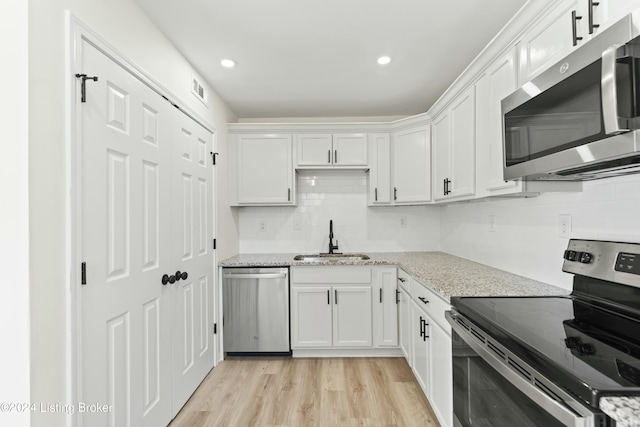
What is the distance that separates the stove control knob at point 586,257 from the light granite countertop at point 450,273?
0.26 metres

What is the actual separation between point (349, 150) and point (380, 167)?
0.36m

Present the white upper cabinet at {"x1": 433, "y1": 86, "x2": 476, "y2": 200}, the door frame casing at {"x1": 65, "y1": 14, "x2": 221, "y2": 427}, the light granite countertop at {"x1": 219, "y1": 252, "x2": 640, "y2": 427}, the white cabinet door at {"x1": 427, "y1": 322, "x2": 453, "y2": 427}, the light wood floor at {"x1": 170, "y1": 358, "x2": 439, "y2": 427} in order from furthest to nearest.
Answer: the white upper cabinet at {"x1": 433, "y1": 86, "x2": 476, "y2": 200}
the light wood floor at {"x1": 170, "y1": 358, "x2": 439, "y2": 427}
the white cabinet door at {"x1": 427, "y1": 322, "x2": 453, "y2": 427}
the door frame casing at {"x1": 65, "y1": 14, "x2": 221, "y2": 427}
the light granite countertop at {"x1": 219, "y1": 252, "x2": 640, "y2": 427}

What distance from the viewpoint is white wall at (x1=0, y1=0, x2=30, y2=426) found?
1.04 m

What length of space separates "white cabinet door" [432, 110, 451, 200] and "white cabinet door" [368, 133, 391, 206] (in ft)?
1.61

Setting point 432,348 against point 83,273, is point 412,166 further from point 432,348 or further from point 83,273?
point 83,273

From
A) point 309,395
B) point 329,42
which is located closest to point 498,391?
point 309,395

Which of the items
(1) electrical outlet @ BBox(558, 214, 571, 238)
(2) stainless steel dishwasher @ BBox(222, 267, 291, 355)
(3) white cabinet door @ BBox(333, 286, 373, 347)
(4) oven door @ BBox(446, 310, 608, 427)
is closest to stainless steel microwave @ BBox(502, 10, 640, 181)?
(1) electrical outlet @ BBox(558, 214, 571, 238)

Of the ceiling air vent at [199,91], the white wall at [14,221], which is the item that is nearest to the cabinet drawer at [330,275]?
the ceiling air vent at [199,91]

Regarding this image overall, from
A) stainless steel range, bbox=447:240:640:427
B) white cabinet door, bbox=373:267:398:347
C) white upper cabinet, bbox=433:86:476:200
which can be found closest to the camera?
stainless steel range, bbox=447:240:640:427

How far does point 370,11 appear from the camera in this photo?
5.92ft

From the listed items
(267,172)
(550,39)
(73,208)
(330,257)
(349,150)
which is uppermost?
(550,39)

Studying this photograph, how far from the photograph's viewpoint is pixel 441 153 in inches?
109

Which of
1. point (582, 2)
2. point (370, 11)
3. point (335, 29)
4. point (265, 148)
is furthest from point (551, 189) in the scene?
point (265, 148)

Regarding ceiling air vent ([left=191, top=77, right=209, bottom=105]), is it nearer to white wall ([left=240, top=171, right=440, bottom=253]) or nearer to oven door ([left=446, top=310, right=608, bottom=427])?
white wall ([left=240, top=171, right=440, bottom=253])
